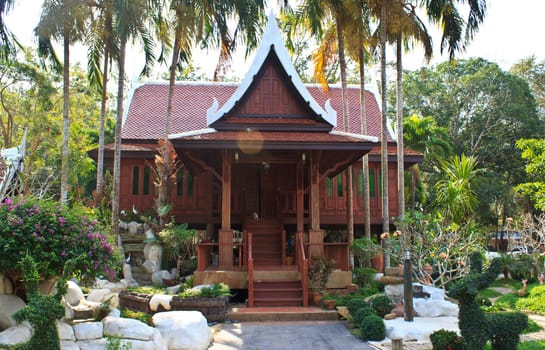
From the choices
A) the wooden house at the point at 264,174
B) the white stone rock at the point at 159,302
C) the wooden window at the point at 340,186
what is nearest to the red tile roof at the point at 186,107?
the wooden house at the point at 264,174

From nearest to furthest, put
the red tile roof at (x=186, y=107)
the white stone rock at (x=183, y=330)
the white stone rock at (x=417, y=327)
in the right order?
the white stone rock at (x=183, y=330)
the white stone rock at (x=417, y=327)
the red tile roof at (x=186, y=107)

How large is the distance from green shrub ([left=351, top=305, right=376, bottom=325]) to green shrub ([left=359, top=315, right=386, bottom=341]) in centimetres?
41

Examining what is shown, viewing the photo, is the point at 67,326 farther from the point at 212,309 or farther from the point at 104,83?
the point at 104,83

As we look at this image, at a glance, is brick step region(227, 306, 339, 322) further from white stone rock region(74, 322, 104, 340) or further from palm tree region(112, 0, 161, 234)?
palm tree region(112, 0, 161, 234)

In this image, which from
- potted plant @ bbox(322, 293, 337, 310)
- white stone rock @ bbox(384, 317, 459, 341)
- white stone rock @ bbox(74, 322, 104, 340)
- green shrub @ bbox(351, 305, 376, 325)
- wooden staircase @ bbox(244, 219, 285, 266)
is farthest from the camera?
wooden staircase @ bbox(244, 219, 285, 266)

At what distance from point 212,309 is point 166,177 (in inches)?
238

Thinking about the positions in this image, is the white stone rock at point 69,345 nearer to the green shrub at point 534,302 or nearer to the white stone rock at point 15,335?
the white stone rock at point 15,335

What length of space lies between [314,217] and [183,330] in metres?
5.27

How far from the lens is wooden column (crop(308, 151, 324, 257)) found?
12266 mm

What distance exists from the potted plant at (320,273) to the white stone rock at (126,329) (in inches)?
189

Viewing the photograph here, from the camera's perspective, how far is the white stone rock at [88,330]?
723cm

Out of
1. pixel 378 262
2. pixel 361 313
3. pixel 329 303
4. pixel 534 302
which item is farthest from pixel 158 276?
pixel 534 302

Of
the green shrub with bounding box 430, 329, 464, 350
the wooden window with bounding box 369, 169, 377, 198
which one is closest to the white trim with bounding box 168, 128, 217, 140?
the green shrub with bounding box 430, 329, 464, 350

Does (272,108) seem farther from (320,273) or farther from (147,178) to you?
(147,178)
